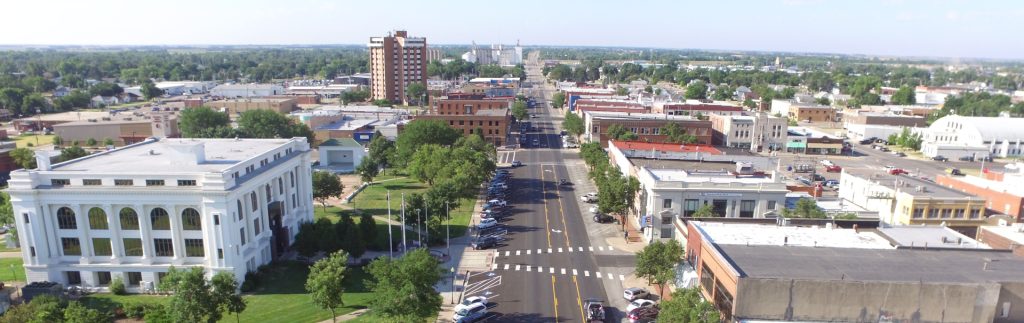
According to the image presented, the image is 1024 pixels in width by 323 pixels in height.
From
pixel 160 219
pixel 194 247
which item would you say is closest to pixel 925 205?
pixel 194 247

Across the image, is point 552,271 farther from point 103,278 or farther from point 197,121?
point 197,121

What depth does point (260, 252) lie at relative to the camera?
5309cm

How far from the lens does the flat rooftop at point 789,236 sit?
1681 inches

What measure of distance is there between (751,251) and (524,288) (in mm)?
19327

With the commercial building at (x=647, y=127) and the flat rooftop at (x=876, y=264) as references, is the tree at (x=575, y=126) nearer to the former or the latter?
the commercial building at (x=647, y=127)

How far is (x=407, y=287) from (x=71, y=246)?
3311 centimetres

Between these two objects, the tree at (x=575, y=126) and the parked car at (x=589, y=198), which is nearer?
the parked car at (x=589, y=198)

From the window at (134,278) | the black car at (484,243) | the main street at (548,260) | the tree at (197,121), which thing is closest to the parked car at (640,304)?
the main street at (548,260)

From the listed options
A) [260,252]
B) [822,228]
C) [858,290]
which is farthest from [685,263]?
[260,252]

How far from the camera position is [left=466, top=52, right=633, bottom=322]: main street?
4641 centimetres

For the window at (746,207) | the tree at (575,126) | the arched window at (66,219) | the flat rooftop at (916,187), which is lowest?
the tree at (575,126)

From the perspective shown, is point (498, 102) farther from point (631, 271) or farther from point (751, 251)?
point (751, 251)

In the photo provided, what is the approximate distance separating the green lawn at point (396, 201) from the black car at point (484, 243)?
4.03 meters

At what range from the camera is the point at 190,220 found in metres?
48.3
